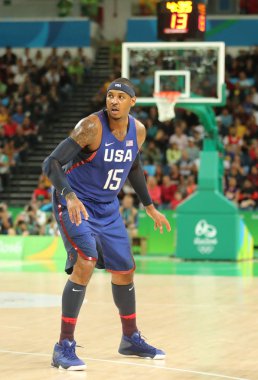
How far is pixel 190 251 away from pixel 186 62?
3.69 meters

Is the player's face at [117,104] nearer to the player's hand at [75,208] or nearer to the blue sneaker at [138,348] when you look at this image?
the player's hand at [75,208]

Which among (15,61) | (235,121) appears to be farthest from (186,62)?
(15,61)

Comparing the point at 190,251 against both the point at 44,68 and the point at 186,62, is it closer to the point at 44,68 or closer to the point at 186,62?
the point at 186,62

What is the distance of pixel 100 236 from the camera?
7.67 metres

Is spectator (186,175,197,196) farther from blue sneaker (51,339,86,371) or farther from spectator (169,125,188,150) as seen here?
blue sneaker (51,339,86,371)

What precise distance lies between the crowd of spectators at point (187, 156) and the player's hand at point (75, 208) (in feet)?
43.6

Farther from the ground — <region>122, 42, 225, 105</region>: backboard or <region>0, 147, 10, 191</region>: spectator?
<region>122, 42, 225, 105</region>: backboard

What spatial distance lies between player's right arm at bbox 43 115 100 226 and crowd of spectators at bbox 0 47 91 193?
18816 millimetres

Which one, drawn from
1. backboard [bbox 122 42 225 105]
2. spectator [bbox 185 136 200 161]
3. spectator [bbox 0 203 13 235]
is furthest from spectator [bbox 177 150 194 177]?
backboard [bbox 122 42 225 105]

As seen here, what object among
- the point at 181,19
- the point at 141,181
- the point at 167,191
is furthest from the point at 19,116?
the point at 141,181

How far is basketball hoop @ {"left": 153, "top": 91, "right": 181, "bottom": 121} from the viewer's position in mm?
17953

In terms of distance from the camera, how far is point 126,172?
308 inches

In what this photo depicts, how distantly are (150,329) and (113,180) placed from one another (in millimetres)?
2328

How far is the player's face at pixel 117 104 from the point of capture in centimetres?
767
